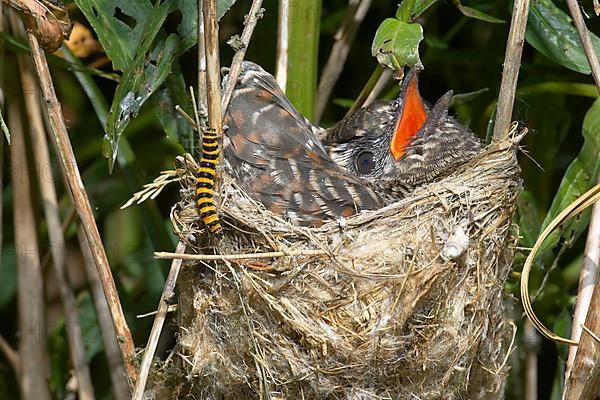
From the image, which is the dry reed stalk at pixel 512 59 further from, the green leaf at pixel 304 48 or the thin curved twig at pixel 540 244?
the green leaf at pixel 304 48

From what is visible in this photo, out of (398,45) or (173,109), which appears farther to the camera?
(173,109)

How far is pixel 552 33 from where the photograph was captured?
1990mm

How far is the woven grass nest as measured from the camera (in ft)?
5.38

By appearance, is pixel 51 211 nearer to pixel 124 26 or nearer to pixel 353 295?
pixel 124 26

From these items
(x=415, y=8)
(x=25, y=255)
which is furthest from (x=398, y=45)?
(x=25, y=255)

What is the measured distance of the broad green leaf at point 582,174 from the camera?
1902mm

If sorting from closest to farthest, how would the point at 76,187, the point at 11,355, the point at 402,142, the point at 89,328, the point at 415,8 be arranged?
the point at 76,187, the point at 415,8, the point at 402,142, the point at 11,355, the point at 89,328

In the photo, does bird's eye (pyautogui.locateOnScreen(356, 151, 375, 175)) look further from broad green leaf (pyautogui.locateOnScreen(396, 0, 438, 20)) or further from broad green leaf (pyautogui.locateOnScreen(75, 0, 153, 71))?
broad green leaf (pyautogui.locateOnScreen(75, 0, 153, 71))

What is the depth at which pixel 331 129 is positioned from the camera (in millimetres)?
2312

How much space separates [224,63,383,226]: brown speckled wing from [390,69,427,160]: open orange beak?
0.27 m

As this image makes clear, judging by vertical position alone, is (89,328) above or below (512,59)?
below

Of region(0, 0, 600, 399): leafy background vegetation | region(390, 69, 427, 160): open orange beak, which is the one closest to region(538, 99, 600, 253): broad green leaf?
region(0, 0, 600, 399): leafy background vegetation

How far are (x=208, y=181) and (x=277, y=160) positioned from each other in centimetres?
35

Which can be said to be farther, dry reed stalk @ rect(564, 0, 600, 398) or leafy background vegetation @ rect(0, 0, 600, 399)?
leafy background vegetation @ rect(0, 0, 600, 399)
